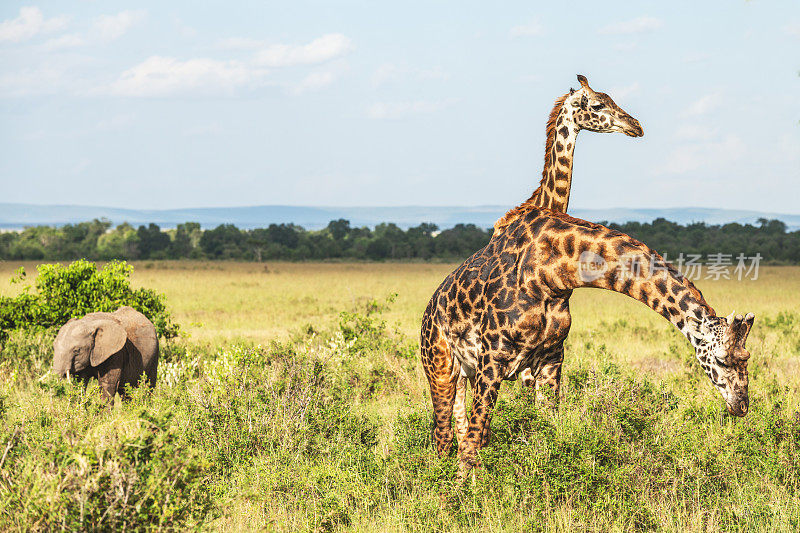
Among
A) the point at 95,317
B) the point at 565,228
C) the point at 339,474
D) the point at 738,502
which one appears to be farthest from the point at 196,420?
the point at 738,502

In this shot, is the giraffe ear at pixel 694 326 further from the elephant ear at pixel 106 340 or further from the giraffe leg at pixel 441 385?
the elephant ear at pixel 106 340

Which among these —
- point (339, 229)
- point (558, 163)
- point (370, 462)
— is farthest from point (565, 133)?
point (339, 229)

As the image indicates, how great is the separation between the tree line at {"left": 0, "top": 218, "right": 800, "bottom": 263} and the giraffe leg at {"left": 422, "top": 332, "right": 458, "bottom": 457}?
58.5 metres

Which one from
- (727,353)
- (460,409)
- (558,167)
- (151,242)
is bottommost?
(151,242)

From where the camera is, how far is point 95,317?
31.6 feet

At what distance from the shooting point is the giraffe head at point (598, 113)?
6.34m

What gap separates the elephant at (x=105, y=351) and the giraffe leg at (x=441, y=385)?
14.7 feet

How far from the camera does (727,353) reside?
15.0 ft

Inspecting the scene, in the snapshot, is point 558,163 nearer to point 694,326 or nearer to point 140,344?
point 694,326

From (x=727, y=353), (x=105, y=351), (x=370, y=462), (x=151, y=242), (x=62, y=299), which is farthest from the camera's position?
(x=151, y=242)

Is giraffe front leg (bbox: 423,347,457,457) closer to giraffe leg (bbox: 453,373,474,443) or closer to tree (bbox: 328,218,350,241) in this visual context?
giraffe leg (bbox: 453,373,474,443)

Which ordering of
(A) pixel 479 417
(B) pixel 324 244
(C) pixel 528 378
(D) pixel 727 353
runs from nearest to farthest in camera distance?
(D) pixel 727 353
(A) pixel 479 417
(C) pixel 528 378
(B) pixel 324 244

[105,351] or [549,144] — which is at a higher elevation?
[549,144]

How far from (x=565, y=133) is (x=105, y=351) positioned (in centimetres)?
579
